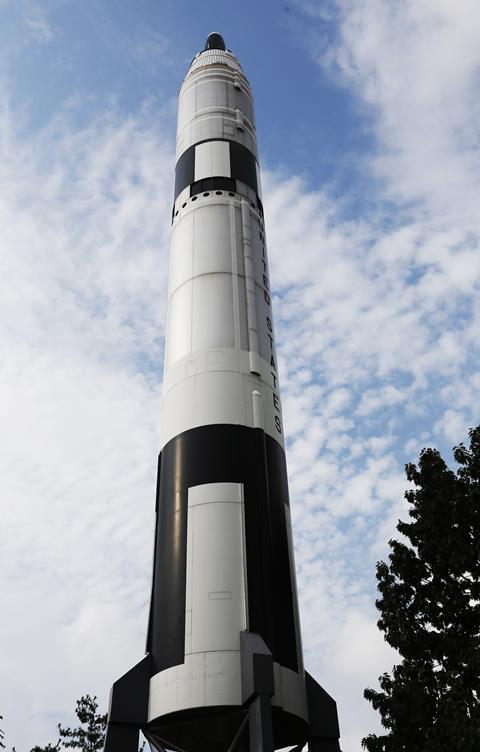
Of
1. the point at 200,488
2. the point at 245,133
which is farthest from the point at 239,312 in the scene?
the point at 245,133

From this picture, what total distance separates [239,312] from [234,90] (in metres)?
8.19

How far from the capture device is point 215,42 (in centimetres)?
2166

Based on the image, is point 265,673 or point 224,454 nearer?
point 265,673

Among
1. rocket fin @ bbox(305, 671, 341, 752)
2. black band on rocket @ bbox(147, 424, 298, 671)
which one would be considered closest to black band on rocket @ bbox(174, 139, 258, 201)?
black band on rocket @ bbox(147, 424, 298, 671)

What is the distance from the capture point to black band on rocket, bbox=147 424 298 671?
9.74m

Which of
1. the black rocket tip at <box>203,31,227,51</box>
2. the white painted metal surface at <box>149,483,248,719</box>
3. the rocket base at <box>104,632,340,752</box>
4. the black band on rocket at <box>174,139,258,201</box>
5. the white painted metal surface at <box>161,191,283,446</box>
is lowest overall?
the rocket base at <box>104,632,340,752</box>

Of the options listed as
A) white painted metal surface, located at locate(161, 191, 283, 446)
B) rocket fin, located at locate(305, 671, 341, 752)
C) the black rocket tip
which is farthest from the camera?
the black rocket tip

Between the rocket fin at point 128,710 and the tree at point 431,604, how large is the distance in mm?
6044

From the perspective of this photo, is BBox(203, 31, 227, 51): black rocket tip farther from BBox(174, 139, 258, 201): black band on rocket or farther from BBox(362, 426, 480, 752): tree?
BBox(362, 426, 480, 752): tree

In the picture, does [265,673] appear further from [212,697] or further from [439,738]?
[439,738]

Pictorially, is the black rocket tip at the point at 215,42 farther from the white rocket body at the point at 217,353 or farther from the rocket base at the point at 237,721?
the rocket base at the point at 237,721

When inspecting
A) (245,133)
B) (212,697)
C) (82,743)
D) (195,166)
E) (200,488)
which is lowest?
(212,697)

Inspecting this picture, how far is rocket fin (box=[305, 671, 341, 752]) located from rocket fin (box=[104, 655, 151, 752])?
2469 mm

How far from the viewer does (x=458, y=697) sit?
1205 centimetres
